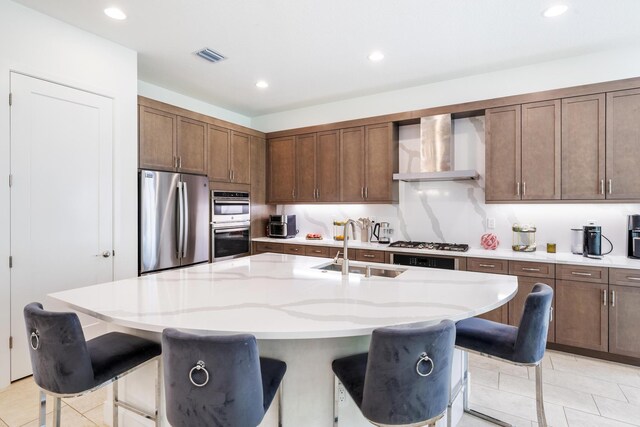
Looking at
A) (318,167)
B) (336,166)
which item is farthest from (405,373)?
(318,167)

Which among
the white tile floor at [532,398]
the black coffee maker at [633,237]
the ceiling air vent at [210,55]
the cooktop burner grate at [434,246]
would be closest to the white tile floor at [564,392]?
the white tile floor at [532,398]

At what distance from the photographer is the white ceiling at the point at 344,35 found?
253 cm

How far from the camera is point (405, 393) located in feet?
3.90

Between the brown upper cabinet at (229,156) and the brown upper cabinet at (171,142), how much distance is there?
13 cm

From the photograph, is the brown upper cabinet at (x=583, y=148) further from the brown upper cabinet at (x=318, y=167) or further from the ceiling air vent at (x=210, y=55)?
the ceiling air vent at (x=210, y=55)

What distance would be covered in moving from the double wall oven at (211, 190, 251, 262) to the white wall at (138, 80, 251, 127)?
1.31 metres

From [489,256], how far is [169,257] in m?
3.33

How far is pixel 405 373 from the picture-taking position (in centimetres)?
117

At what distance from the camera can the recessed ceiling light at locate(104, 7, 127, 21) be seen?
2553 mm

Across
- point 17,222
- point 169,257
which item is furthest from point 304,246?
point 17,222

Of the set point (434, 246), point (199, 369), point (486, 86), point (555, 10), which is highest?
point (555, 10)

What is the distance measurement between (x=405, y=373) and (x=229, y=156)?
3892 mm

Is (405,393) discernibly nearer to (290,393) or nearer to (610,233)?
(290,393)

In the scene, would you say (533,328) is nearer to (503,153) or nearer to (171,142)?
(503,153)
